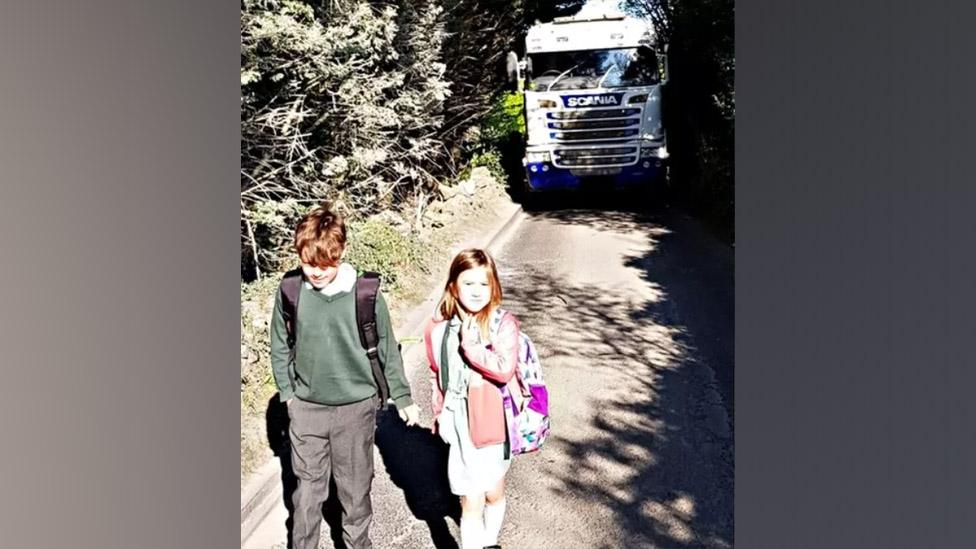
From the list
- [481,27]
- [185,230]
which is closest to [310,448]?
[185,230]

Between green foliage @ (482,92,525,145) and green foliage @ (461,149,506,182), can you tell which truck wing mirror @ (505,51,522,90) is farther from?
green foliage @ (461,149,506,182)

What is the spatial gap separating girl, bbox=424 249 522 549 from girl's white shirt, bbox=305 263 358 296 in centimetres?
32

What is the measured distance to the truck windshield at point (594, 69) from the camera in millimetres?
4828

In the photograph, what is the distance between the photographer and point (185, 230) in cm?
461

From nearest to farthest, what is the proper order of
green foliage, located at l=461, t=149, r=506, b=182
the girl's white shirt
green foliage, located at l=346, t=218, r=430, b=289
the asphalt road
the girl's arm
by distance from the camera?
the girl's arm < the girl's white shirt < the asphalt road < green foliage, located at l=346, t=218, r=430, b=289 < green foliage, located at l=461, t=149, r=506, b=182

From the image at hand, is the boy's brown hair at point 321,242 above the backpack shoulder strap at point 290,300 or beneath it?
above

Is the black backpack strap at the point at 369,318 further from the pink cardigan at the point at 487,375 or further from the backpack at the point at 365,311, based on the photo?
the pink cardigan at the point at 487,375

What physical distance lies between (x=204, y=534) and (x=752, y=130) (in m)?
2.98

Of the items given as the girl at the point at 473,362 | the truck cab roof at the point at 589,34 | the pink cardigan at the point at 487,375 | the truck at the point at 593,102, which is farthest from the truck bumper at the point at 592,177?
the pink cardigan at the point at 487,375

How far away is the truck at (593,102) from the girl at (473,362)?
1.57 metres

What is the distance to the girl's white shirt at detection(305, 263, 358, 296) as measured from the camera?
356 cm

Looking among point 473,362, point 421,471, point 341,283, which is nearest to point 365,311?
point 341,283

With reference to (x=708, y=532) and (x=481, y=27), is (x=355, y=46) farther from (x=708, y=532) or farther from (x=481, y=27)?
(x=708, y=532)

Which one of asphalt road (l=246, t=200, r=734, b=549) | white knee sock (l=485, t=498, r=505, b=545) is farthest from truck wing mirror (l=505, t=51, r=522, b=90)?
white knee sock (l=485, t=498, r=505, b=545)
